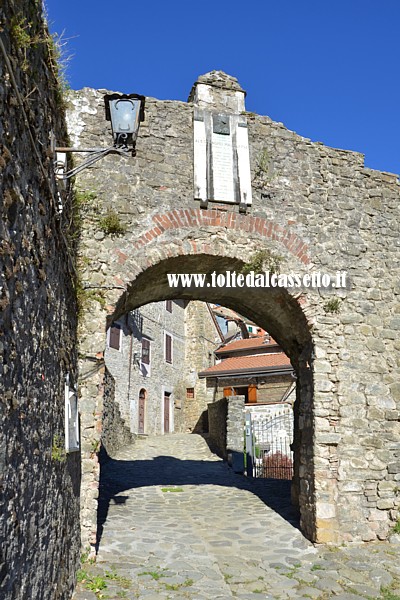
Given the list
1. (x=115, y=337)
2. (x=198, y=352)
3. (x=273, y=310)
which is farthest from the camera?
(x=198, y=352)

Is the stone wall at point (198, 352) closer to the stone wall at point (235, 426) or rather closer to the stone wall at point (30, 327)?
the stone wall at point (235, 426)

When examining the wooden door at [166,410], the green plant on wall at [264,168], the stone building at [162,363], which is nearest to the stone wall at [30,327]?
the green plant on wall at [264,168]

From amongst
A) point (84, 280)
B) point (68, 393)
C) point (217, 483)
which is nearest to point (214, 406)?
point (217, 483)

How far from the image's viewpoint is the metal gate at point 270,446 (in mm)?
12695

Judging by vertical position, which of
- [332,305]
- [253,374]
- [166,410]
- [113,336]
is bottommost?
[166,410]

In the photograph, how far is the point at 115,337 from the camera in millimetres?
23281

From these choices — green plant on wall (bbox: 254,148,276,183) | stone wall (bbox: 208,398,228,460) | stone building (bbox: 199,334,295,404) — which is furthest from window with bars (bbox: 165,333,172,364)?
green plant on wall (bbox: 254,148,276,183)

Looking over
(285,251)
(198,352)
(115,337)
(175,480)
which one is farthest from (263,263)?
(198,352)

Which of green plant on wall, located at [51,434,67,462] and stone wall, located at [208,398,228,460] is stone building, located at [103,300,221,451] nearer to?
stone wall, located at [208,398,228,460]

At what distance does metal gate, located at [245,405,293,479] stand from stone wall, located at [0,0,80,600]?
757 cm

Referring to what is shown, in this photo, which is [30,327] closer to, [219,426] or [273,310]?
[273,310]

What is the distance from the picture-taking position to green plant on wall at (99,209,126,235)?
6411mm

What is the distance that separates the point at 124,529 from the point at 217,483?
4239 millimetres

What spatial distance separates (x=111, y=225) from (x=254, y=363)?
1755cm
